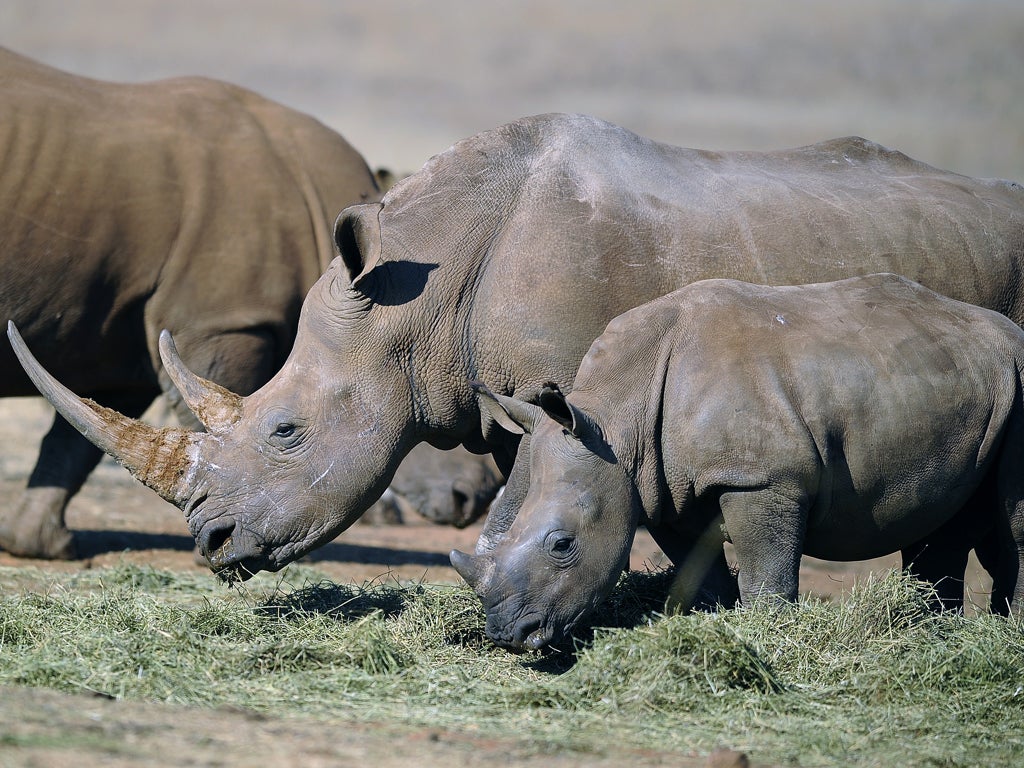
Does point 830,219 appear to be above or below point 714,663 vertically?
above

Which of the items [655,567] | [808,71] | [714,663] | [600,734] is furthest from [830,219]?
[808,71]

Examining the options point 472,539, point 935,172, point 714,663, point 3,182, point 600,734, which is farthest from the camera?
point 472,539

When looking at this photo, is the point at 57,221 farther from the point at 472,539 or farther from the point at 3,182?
the point at 472,539

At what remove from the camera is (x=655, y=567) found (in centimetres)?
692

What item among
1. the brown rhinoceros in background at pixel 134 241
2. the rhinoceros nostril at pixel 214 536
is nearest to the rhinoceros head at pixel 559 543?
the rhinoceros nostril at pixel 214 536

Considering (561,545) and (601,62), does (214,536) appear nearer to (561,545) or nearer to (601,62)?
(561,545)

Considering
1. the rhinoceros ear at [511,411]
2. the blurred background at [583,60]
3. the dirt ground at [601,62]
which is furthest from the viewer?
the blurred background at [583,60]

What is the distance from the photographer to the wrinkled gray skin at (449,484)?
33.5ft

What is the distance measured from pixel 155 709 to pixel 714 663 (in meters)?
1.88

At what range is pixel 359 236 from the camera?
20.8 feet

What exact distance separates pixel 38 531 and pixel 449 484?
2635 millimetres

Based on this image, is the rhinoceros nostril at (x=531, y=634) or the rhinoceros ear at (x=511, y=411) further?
the rhinoceros ear at (x=511, y=411)

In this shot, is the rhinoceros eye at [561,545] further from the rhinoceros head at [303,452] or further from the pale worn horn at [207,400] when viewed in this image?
the pale worn horn at [207,400]

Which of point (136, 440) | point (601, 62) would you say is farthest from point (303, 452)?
point (601, 62)
